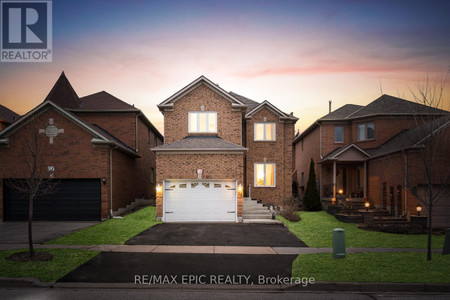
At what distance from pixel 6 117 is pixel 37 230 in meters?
17.4

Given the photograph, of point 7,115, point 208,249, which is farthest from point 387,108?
point 7,115

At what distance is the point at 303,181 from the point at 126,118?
1798 cm

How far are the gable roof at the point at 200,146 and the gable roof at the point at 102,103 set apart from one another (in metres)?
7.75

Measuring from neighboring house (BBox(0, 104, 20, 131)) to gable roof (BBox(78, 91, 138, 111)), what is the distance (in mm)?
6625

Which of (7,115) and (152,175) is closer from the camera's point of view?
(7,115)

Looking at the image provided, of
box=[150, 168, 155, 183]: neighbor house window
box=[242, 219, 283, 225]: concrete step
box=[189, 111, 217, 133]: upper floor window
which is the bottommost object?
box=[242, 219, 283, 225]: concrete step

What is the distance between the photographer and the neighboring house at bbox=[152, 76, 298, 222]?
58.5 ft

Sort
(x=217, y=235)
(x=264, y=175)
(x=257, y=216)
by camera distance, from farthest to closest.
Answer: (x=264, y=175)
(x=257, y=216)
(x=217, y=235)

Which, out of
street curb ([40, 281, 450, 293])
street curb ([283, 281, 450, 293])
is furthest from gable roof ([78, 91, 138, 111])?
street curb ([283, 281, 450, 293])

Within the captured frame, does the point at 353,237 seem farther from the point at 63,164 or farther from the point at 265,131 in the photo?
the point at 63,164

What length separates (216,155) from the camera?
18000 mm

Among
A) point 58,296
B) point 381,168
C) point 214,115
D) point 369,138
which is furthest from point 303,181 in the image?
point 58,296

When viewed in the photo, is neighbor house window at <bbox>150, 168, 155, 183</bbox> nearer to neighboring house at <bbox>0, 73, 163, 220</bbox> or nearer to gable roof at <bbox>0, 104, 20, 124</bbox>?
gable roof at <bbox>0, 104, 20, 124</bbox>

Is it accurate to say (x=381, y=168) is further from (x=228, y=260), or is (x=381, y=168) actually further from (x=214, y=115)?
(x=228, y=260)
